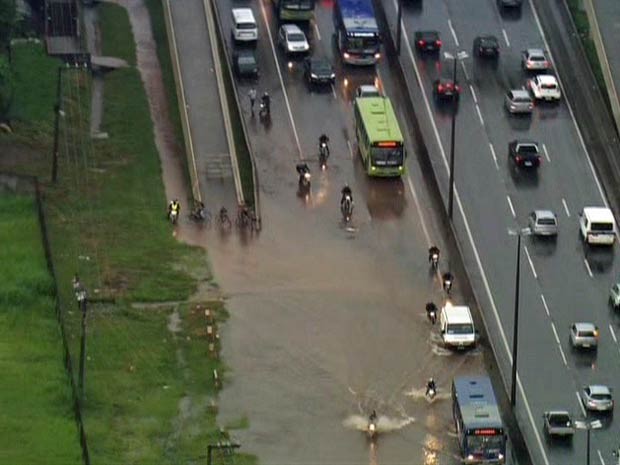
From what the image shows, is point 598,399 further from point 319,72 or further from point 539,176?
point 319,72

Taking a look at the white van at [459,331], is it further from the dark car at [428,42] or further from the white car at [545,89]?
the dark car at [428,42]

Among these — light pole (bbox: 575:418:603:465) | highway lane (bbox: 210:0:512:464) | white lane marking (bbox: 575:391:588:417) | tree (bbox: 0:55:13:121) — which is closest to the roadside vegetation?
tree (bbox: 0:55:13:121)

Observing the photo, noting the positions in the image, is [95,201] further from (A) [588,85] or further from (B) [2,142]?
(A) [588,85]

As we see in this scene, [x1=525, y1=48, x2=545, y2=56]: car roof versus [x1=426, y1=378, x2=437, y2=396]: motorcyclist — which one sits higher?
[x1=525, y1=48, x2=545, y2=56]: car roof

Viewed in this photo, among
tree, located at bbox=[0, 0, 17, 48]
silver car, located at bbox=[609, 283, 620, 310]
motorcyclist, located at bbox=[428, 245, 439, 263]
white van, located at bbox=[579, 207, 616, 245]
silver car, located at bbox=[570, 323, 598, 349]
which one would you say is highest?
tree, located at bbox=[0, 0, 17, 48]

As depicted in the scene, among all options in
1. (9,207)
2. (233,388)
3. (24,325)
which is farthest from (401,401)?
(9,207)

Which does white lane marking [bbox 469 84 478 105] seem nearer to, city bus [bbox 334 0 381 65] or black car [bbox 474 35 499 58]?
black car [bbox 474 35 499 58]

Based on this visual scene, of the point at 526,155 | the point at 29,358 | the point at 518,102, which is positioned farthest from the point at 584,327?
the point at 518,102

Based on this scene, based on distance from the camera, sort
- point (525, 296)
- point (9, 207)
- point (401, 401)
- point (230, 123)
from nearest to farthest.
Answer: point (401, 401) < point (525, 296) < point (9, 207) < point (230, 123)
